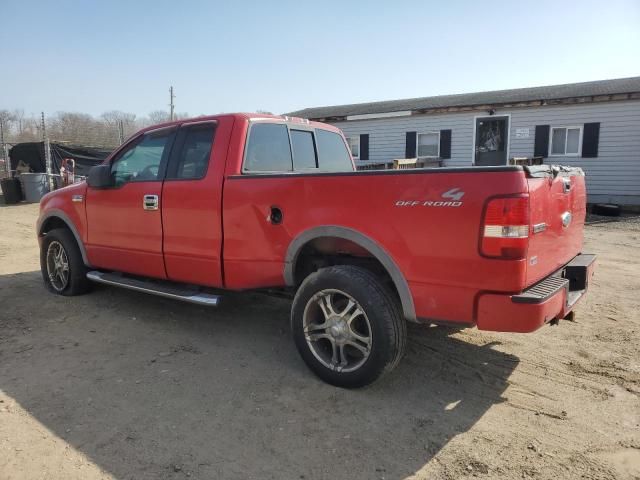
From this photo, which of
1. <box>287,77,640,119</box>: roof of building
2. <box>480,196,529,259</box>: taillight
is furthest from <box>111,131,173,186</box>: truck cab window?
<box>287,77,640,119</box>: roof of building

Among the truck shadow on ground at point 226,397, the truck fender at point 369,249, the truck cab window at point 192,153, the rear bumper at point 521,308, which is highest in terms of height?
the truck cab window at point 192,153

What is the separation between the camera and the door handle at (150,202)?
4469 millimetres

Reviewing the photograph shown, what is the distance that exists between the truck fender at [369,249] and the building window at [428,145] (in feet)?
48.7

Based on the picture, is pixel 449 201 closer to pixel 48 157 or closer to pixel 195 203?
pixel 195 203

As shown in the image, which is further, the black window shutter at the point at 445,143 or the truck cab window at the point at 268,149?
the black window shutter at the point at 445,143

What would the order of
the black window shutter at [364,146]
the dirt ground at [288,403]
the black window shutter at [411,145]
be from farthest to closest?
1. the black window shutter at [364,146]
2. the black window shutter at [411,145]
3. the dirt ground at [288,403]

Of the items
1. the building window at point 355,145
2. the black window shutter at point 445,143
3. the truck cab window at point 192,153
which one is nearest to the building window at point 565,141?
the black window shutter at point 445,143

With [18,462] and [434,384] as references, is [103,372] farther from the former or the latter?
[434,384]

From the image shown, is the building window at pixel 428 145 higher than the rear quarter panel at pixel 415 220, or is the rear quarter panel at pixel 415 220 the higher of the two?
the building window at pixel 428 145

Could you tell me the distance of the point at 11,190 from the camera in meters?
16.9

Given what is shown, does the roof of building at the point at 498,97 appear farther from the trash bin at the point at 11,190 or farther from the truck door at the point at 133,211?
the truck door at the point at 133,211

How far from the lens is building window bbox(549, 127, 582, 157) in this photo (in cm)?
1516

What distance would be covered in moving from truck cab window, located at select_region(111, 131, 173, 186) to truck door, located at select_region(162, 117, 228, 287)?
23 cm

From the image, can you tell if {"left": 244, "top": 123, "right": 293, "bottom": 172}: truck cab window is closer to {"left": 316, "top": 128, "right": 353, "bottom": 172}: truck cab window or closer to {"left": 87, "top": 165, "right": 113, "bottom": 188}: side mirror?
{"left": 316, "top": 128, "right": 353, "bottom": 172}: truck cab window
